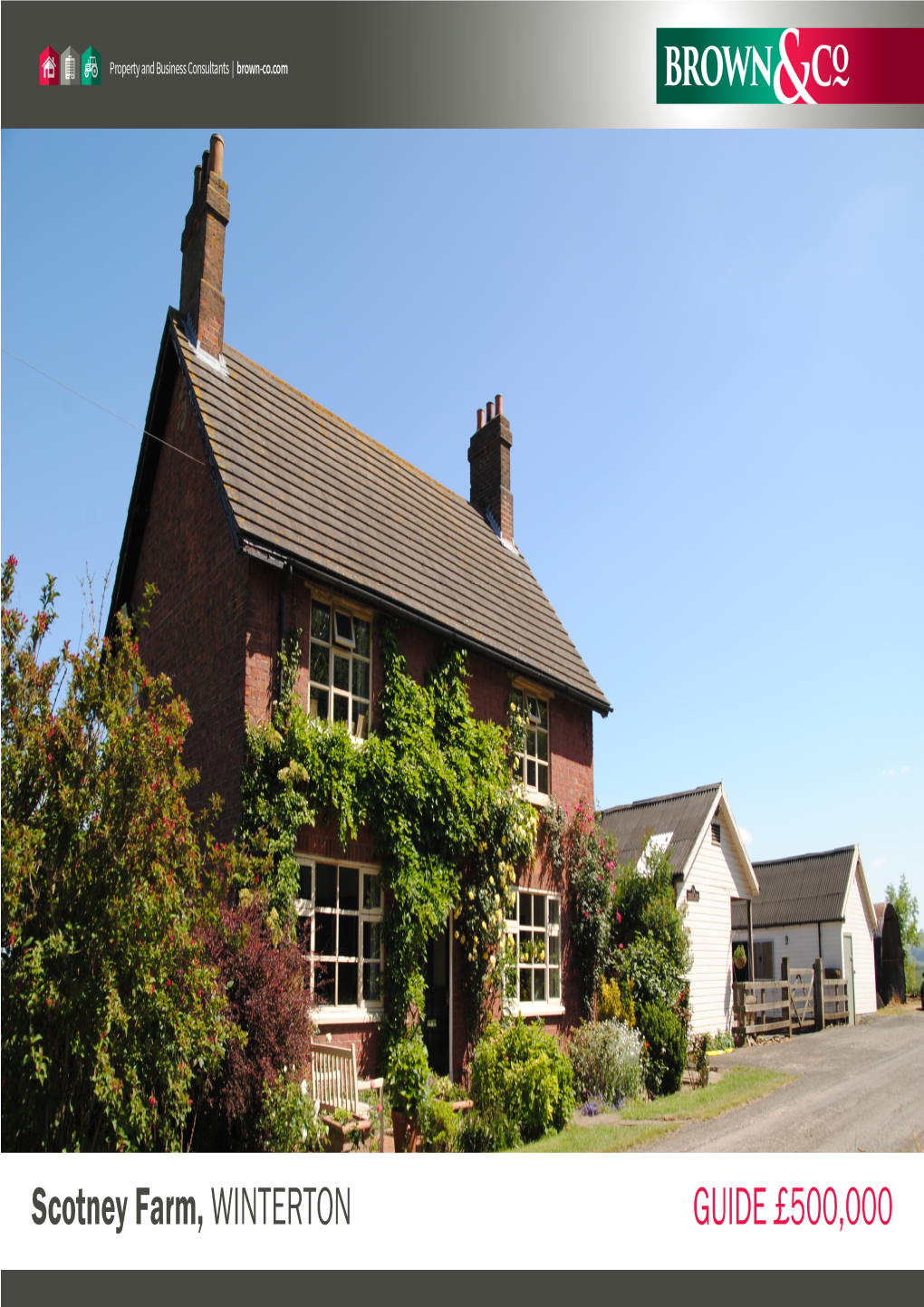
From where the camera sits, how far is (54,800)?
6980 mm

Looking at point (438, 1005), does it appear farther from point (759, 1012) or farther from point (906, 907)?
point (906, 907)

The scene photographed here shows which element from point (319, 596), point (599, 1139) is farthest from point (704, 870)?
point (319, 596)

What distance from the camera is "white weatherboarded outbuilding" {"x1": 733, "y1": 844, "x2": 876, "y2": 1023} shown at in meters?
34.2

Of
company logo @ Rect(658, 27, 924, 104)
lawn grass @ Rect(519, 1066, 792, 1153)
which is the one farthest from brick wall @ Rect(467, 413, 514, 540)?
company logo @ Rect(658, 27, 924, 104)

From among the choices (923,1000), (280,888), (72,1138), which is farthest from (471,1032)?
(923,1000)

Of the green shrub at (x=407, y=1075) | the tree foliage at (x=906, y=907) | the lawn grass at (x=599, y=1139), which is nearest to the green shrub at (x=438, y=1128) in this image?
the green shrub at (x=407, y=1075)

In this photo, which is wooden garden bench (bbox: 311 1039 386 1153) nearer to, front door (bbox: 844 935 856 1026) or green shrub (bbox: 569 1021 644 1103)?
green shrub (bbox: 569 1021 644 1103)

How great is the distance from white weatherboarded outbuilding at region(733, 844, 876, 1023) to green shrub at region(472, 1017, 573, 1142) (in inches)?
934

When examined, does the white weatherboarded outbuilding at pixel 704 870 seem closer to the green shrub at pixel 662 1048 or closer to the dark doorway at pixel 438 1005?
the green shrub at pixel 662 1048

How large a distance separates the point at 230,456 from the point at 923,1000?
122 feet

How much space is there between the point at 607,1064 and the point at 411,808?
17.8ft

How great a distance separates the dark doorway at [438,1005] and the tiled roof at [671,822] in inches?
420

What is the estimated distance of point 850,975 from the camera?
33.2m

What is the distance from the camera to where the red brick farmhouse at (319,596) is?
11758 millimetres
